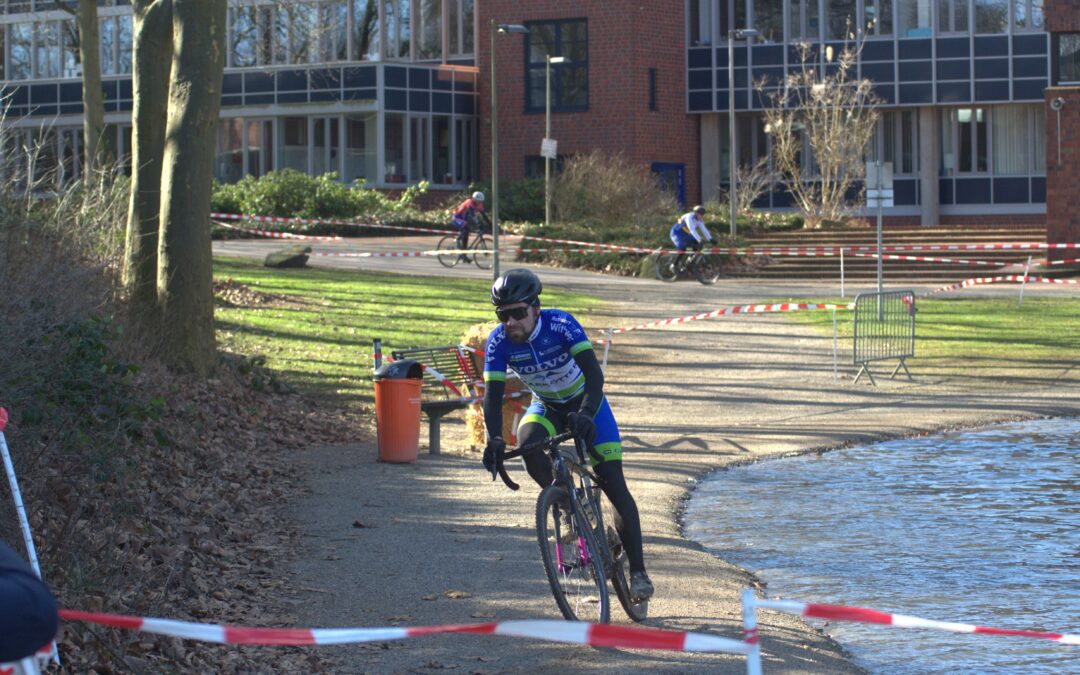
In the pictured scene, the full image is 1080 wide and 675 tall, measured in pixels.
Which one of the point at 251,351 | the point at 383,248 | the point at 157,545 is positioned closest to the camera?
the point at 157,545

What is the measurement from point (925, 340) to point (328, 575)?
15.4m

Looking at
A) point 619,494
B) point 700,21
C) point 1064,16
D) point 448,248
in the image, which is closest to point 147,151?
point 619,494

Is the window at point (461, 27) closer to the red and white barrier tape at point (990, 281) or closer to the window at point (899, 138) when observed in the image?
the window at point (899, 138)

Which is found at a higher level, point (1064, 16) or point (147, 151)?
point (1064, 16)

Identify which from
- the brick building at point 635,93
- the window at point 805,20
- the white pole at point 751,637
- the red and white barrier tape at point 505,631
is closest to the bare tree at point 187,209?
the red and white barrier tape at point 505,631

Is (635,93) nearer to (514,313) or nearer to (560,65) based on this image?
(560,65)

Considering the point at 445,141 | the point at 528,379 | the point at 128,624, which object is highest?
the point at 445,141

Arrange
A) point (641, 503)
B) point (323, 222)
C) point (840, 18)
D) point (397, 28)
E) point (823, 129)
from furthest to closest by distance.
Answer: point (397, 28), point (840, 18), point (823, 129), point (323, 222), point (641, 503)

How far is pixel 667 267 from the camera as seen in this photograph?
3425 centimetres

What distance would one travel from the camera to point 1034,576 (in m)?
8.64

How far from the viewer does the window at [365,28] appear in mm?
53938

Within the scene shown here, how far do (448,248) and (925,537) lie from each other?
28.5 meters

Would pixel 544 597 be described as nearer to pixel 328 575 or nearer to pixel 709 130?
pixel 328 575

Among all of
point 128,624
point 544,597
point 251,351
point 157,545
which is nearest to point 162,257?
point 251,351
